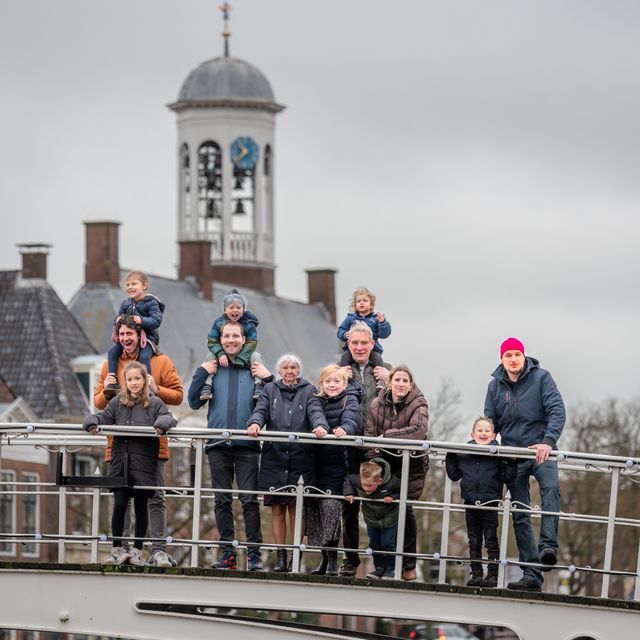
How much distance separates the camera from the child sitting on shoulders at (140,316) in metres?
17.5

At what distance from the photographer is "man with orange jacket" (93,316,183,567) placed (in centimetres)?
1706

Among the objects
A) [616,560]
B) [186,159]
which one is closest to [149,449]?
[616,560]

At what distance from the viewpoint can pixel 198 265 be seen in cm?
7994

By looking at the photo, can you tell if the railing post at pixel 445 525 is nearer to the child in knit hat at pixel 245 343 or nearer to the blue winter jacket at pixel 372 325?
the child in knit hat at pixel 245 343

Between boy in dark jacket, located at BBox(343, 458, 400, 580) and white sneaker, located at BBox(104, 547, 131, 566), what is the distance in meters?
1.72

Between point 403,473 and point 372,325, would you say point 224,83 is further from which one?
point 403,473

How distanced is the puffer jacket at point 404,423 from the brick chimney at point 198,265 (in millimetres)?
61979

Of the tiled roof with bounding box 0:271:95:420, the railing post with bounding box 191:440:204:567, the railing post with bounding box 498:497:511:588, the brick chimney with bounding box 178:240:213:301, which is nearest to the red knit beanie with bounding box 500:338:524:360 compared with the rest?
the railing post with bounding box 498:497:511:588

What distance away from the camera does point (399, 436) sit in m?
17.0

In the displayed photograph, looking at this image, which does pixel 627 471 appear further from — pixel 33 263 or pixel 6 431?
pixel 33 263

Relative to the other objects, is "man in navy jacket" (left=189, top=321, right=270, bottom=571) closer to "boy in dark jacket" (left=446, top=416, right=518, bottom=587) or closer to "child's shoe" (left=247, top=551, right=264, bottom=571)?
"child's shoe" (left=247, top=551, right=264, bottom=571)

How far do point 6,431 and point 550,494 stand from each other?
164 inches

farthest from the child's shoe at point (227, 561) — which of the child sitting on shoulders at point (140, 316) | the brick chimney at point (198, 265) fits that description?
the brick chimney at point (198, 265)

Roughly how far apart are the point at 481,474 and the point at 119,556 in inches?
111
